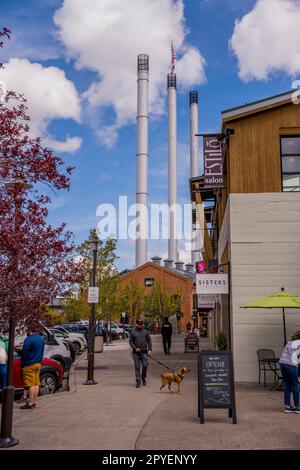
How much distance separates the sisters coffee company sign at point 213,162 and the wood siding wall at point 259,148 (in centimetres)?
92

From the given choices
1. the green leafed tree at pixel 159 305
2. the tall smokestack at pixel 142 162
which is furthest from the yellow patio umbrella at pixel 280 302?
the tall smokestack at pixel 142 162

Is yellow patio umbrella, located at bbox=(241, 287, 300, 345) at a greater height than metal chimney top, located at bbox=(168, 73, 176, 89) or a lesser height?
lesser

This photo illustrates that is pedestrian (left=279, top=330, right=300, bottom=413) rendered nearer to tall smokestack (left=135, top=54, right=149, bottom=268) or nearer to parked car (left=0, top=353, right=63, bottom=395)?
parked car (left=0, top=353, right=63, bottom=395)

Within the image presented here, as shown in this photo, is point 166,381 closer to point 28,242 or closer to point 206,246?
point 28,242

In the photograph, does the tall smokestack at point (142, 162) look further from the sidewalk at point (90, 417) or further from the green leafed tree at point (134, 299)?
the sidewalk at point (90, 417)

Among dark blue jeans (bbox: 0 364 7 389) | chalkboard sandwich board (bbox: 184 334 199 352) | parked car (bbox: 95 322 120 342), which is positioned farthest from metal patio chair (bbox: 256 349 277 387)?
parked car (bbox: 95 322 120 342)

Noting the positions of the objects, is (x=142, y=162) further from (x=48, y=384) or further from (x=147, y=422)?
(x=147, y=422)

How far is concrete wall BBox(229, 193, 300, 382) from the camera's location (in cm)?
1568

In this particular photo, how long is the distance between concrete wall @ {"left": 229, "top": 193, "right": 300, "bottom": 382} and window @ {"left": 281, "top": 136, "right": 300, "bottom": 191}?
45 cm

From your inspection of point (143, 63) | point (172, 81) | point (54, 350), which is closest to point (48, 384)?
point (54, 350)

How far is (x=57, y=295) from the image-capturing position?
9094 mm

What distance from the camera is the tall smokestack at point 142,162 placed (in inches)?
2709
